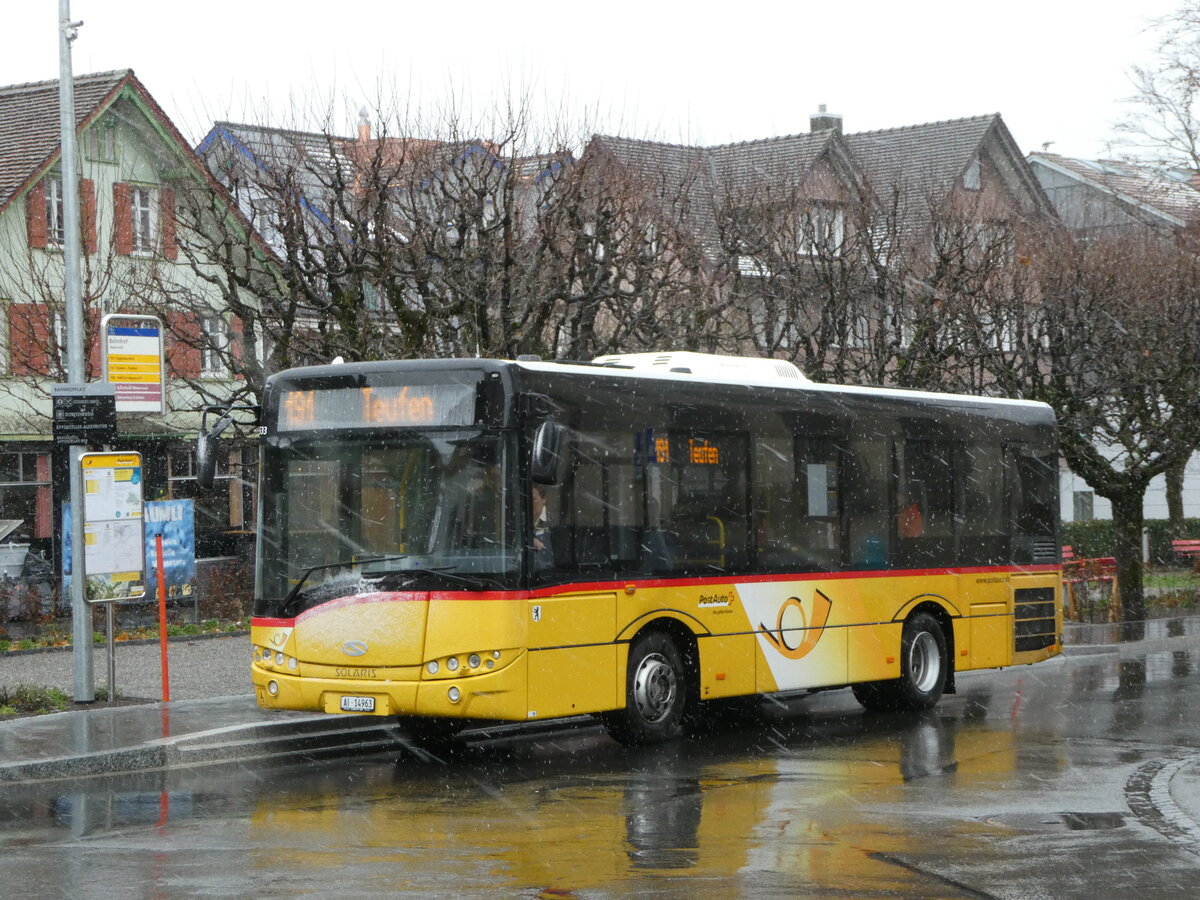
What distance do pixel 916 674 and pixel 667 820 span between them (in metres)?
7.16

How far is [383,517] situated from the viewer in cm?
1265

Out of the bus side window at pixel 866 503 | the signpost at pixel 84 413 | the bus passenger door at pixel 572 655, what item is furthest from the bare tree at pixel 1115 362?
the signpost at pixel 84 413

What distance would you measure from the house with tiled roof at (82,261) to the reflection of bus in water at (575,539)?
69.5 ft

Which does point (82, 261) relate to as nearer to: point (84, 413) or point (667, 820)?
point (84, 413)

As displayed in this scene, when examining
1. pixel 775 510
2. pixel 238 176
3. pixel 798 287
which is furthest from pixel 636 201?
pixel 775 510

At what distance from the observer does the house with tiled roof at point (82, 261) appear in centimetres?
3488

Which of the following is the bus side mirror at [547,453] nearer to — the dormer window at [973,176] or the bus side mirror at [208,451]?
the bus side mirror at [208,451]

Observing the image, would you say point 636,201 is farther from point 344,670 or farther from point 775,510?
point 344,670

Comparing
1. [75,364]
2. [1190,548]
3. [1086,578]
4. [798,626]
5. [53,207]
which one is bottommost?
[1086,578]

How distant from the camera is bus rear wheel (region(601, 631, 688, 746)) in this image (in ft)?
44.0

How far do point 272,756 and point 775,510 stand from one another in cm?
459

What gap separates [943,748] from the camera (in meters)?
13.6

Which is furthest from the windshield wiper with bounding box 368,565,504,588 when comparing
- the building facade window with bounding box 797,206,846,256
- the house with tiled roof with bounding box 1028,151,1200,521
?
the house with tiled roof with bounding box 1028,151,1200,521

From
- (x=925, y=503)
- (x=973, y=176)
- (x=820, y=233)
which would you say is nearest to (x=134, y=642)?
(x=925, y=503)
